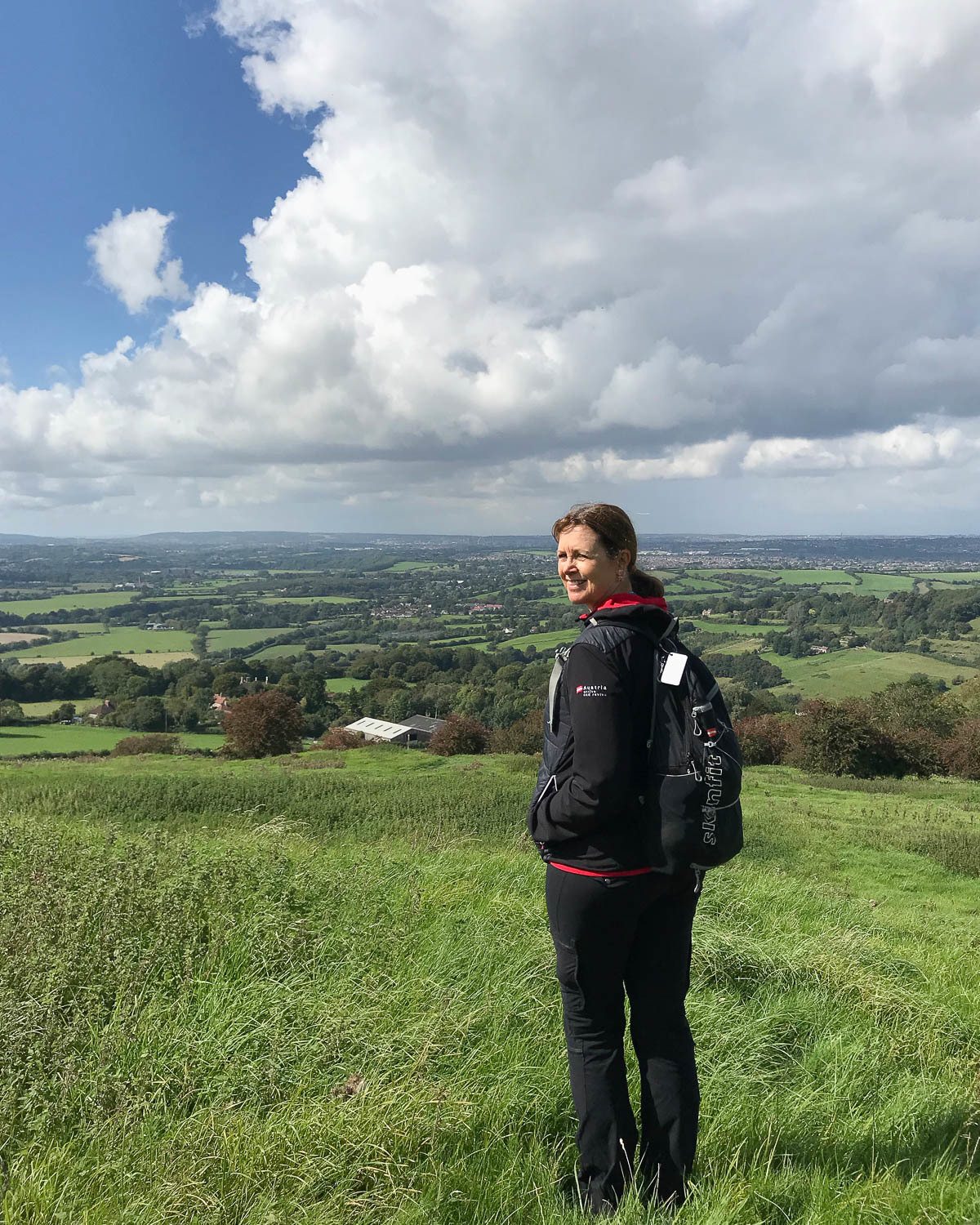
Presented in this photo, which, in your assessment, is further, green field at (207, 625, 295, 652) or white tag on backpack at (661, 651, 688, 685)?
green field at (207, 625, 295, 652)

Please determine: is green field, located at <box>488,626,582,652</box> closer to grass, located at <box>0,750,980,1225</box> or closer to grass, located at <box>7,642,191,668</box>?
grass, located at <box>7,642,191,668</box>

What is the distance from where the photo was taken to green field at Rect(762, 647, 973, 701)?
6116cm

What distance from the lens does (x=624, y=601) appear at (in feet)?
8.29

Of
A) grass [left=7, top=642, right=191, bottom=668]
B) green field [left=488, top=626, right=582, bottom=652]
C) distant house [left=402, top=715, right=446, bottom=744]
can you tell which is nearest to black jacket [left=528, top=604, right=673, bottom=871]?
distant house [left=402, top=715, right=446, bottom=744]

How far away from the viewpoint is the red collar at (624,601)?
2494 mm

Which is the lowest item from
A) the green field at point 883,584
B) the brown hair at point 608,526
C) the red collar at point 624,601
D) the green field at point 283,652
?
the green field at point 283,652

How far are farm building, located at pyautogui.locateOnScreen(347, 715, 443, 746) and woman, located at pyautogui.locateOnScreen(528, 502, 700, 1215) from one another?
4306 centimetres

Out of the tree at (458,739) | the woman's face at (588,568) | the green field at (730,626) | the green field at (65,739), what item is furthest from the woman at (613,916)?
the green field at (730,626)

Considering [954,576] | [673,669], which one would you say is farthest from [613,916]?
[954,576]

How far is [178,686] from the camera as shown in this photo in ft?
198

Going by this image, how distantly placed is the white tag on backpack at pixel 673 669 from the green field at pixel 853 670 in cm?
6074

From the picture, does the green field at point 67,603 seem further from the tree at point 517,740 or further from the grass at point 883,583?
the grass at point 883,583

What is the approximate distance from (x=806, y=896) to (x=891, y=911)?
2.86 meters

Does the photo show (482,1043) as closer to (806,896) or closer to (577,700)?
(577,700)
